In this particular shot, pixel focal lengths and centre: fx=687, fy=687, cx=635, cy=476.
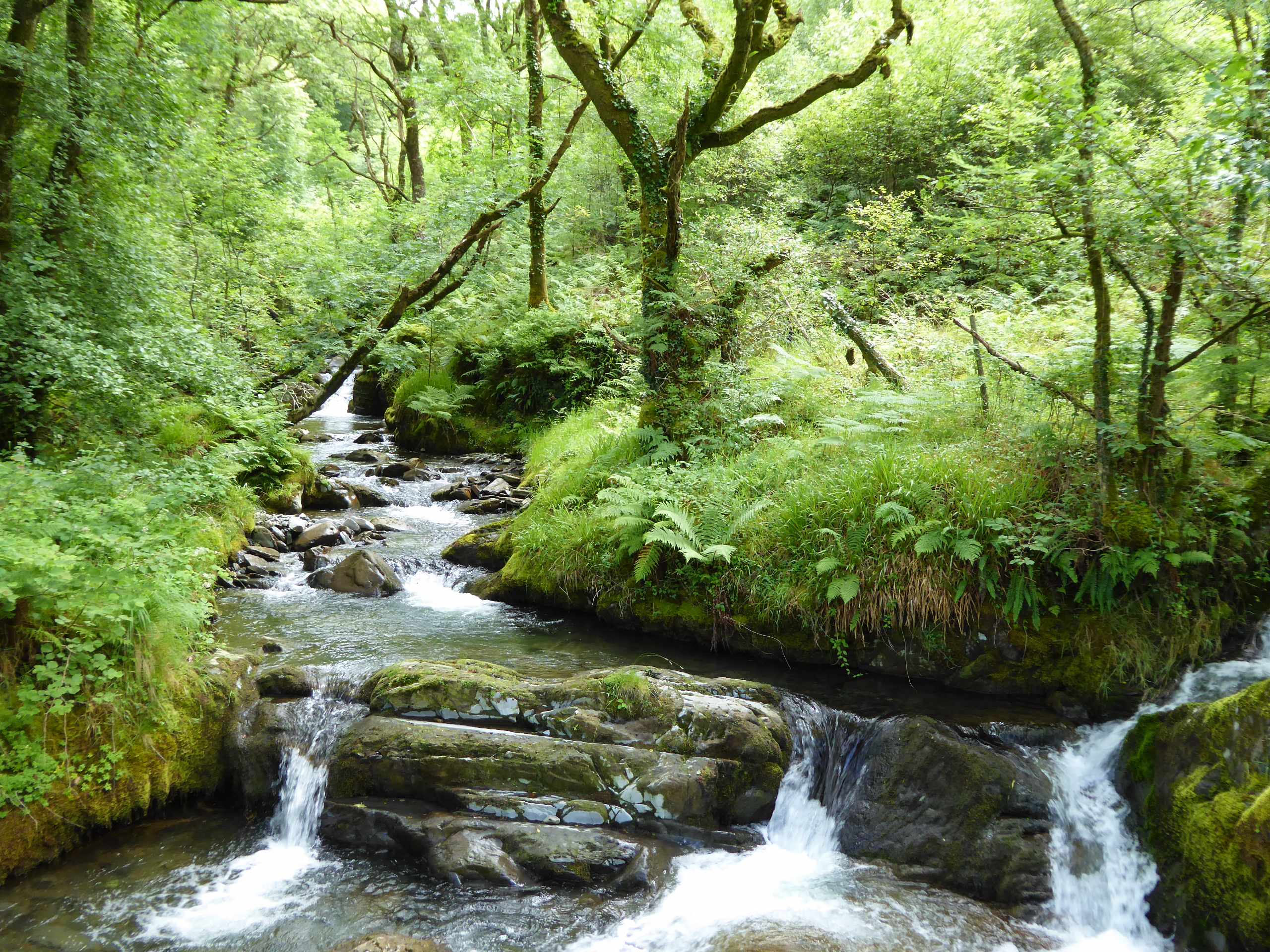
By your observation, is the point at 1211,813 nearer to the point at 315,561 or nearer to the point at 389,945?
the point at 389,945

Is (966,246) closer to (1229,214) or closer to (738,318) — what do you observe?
(1229,214)

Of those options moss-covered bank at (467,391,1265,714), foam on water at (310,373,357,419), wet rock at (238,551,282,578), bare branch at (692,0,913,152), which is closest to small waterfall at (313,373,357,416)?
foam on water at (310,373,357,419)

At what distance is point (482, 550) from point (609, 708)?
14.4 feet

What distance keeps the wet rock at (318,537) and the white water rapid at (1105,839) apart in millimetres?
9158

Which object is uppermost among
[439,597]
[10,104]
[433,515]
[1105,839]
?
[10,104]

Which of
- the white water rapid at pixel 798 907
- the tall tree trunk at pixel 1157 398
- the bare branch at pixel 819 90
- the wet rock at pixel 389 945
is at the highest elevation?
the bare branch at pixel 819 90

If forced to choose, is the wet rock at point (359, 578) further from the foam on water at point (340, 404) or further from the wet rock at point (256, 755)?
the foam on water at point (340, 404)

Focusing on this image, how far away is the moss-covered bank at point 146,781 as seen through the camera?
4352mm

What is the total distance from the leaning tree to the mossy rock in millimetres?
6113

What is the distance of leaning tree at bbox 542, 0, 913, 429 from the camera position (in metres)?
9.09

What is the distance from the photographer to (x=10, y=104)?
6.49 m

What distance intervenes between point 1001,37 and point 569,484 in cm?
1569

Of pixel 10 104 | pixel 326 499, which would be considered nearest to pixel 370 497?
pixel 326 499

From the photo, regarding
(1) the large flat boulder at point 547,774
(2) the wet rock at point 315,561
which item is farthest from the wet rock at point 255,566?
(1) the large flat boulder at point 547,774
